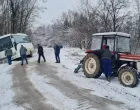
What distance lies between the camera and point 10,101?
34.4ft

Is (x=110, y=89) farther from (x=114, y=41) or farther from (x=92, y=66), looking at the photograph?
(x=114, y=41)

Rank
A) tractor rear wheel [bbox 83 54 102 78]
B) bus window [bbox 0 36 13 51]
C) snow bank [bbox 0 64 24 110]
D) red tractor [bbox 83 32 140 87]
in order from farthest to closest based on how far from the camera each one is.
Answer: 1. bus window [bbox 0 36 13 51]
2. tractor rear wheel [bbox 83 54 102 78]
3. red tractor [bbox 83 32 140 87]
4. snow bank [bbox 0 64 24 110]

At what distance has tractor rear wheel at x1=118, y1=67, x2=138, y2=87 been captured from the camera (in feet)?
42.8

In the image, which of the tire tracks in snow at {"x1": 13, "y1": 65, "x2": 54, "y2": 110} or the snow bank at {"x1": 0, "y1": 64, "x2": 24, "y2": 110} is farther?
the snow bank at {"x1": 0, "y1": 64, "x2": 24, "y2": 110}

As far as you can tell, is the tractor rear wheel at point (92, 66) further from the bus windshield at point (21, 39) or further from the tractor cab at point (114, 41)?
the bus windshield at point (21, 39)

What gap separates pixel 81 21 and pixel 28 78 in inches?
1697

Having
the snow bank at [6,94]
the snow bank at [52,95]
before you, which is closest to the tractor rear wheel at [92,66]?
the snow bank at [52,95]

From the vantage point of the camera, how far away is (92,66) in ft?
51.2

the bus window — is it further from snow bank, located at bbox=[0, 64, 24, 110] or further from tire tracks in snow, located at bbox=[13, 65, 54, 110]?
tire tracks in snow, located at bbox=[13, 65, 54, 110]

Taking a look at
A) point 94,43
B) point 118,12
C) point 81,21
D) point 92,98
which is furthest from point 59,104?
point 81,21

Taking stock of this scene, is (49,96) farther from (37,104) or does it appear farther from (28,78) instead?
(28,78)

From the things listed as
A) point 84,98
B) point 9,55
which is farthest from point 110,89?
point 9,55

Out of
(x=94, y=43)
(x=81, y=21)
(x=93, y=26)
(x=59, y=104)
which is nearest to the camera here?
(x=59, y=104)

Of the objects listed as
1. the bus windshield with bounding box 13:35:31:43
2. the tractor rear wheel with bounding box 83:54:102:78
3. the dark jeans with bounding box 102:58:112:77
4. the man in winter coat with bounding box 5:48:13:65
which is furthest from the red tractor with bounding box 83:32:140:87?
the bus windshield with bounding box 13:35:31:43
